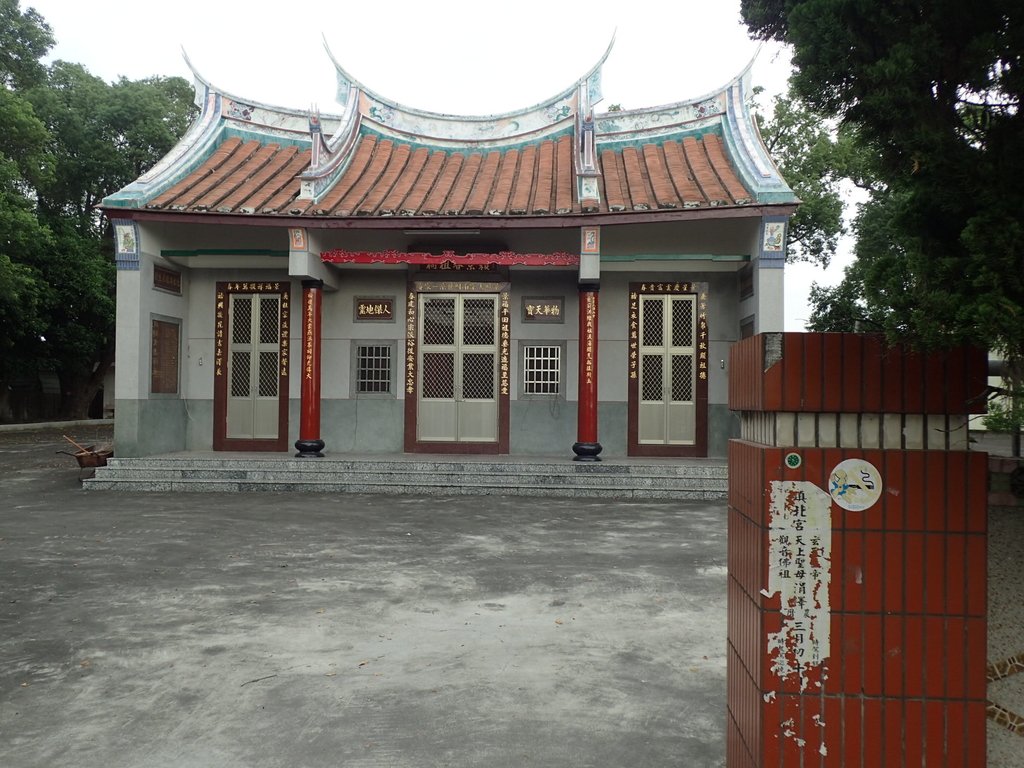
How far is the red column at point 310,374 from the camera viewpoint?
419 inches

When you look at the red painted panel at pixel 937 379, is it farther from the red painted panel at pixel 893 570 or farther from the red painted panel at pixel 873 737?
the red painted panel at pixel 873 737

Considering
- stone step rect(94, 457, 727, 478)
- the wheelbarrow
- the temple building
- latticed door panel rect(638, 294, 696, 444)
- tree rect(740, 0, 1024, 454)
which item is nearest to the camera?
tree rect(740, 0, 1024, 454)

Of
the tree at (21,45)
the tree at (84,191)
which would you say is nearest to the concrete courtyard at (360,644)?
the tree at (84,191)

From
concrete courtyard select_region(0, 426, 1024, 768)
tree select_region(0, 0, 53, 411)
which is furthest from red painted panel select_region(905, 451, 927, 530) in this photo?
tree select_region(0, 0, 53, 411)

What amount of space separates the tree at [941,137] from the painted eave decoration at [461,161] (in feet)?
26.2

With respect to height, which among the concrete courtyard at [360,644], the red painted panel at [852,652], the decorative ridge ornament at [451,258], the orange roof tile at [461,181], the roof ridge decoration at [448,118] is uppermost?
the roof ridge decoration at [448,118]

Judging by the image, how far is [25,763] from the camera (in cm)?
266

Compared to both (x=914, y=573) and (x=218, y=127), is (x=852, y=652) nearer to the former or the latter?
(x=914, y=573)

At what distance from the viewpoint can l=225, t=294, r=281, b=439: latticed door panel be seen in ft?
38.4

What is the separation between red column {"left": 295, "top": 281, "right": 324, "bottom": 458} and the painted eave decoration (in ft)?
4.02

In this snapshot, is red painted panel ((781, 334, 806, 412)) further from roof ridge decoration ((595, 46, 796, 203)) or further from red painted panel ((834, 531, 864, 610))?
roof ridge decoration ((595, 46, 796, 203))

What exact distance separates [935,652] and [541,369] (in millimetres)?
9523

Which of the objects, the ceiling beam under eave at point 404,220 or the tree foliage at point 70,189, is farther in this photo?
the tree foliage at point 70,189

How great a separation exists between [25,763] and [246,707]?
2.47 feet
